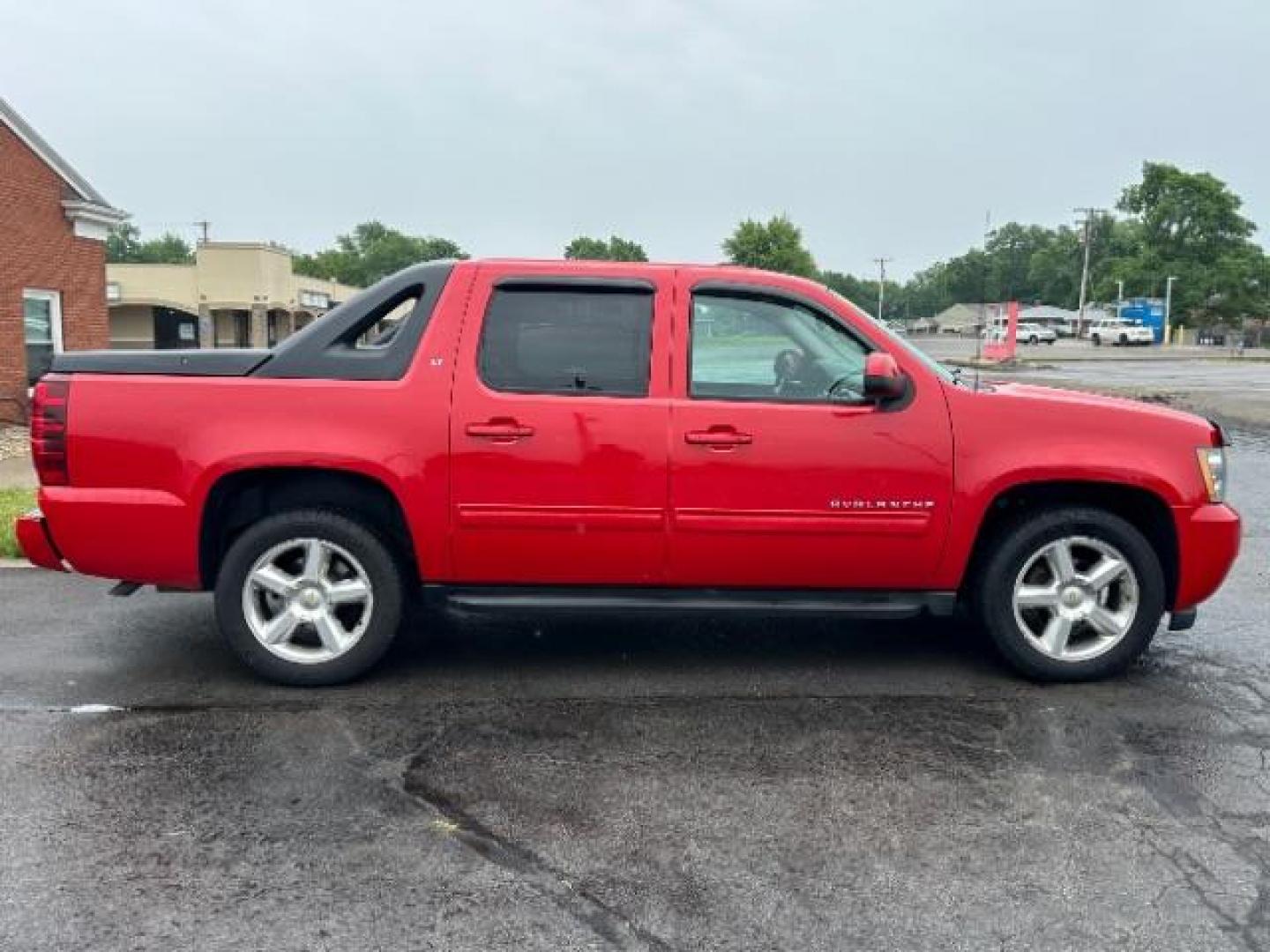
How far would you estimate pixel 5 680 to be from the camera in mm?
4809

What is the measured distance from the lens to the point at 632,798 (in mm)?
3670

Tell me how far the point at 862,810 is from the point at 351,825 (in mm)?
1673

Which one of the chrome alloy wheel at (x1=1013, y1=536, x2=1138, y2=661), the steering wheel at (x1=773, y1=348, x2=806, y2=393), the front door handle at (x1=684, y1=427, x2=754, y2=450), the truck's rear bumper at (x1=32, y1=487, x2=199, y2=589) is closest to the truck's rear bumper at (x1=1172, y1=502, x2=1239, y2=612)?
the chrome alloy wheel at (x1=1013, y1=536, x2=1138, y2=661)

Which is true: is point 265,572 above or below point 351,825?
above

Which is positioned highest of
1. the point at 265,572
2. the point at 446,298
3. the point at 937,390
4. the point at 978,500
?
the point at 446,298

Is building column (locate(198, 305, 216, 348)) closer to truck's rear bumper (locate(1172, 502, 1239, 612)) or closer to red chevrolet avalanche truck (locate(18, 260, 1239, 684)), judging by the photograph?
red chevrolet avalanche truck (locate(18, 260, 1239, 684))

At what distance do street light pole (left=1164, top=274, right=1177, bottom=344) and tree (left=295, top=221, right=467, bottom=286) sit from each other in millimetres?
63969

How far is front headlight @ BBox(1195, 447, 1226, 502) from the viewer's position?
4750 millimetres

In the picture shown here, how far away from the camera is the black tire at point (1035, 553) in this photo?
475cm

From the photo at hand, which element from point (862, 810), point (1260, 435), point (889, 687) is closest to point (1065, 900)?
point (862, 810)

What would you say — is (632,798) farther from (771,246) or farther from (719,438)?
(771,246)

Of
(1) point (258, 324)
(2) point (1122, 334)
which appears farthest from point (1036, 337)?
(1) point (258, 324)

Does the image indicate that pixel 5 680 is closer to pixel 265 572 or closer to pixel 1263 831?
pixel 265 572

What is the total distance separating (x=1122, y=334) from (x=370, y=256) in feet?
274
